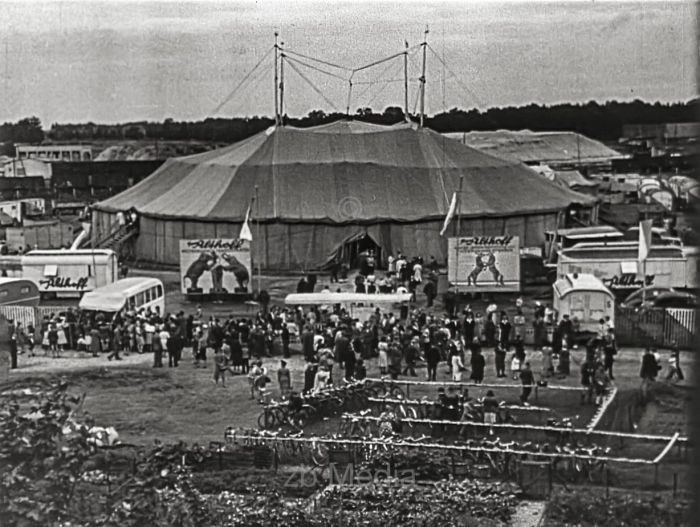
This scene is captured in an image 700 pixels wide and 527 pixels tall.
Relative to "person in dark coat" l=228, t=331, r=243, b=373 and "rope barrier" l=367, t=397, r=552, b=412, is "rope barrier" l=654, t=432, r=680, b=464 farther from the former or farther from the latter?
"person in dark coat" l=228, t=331, r=243, b=373

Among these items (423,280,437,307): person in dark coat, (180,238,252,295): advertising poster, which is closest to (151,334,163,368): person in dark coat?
(180,238,252,295): advertising poster

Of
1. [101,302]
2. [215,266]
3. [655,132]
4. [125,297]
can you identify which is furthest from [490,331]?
[101,302]

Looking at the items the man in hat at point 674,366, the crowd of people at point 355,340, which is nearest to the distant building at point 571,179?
the crowd of people at point 355,340

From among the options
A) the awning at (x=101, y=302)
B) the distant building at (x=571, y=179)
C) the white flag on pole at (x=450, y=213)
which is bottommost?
the awning at (x=101, y=302)

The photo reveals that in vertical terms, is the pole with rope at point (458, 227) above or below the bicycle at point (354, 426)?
above

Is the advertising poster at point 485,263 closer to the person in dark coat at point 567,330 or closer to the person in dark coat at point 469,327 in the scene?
the person in dark coat at point 469,327

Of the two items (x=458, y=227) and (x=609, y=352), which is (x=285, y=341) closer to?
(x=458, y=227)
